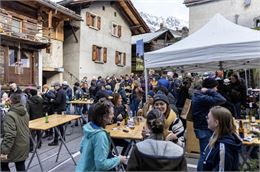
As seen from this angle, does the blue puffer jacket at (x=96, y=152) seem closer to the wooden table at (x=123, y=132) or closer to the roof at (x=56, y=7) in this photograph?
the wooden table at (x=123, y=132)

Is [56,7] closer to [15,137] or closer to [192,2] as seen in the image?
[192,2]

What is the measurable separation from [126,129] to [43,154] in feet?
8.50

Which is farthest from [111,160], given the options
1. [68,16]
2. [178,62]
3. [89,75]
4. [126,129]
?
[89,75]

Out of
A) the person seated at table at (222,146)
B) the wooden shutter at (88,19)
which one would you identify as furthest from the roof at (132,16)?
the person seated at table at (222,146)

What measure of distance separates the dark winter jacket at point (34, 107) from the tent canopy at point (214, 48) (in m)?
2.82

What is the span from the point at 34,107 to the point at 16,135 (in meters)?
3.30

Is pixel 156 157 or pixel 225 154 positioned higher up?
pixel 156 157

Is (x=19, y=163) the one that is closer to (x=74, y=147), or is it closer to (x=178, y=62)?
(x=74, y=147)

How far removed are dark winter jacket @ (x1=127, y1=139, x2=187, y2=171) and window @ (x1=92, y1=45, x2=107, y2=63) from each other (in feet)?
66.2

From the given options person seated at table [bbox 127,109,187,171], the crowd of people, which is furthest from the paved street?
person seated at table [bbox 127,109,187,171]

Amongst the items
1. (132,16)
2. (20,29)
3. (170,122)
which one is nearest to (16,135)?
(170,122)

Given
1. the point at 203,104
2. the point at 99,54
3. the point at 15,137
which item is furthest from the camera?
the point at 99,54

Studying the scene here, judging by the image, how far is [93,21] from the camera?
2211 cm

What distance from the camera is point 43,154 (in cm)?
673
